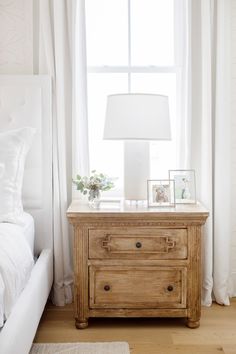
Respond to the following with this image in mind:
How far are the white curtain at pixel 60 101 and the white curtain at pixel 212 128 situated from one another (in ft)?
2.61

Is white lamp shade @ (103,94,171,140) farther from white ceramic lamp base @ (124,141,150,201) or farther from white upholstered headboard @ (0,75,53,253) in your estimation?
white upholstered headboard @ (0,75,53,253)

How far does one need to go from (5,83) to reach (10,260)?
1.37 meters

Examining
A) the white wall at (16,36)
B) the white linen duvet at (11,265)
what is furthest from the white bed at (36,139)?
the white linen duvet at (11,265)

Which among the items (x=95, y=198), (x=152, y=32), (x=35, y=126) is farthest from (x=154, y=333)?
(x=152, y=32)

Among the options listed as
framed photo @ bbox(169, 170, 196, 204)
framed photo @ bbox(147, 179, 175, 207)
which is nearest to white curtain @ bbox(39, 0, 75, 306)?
framed photo @ bbox(147, 179, 175, 207)

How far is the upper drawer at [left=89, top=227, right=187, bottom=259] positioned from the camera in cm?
252

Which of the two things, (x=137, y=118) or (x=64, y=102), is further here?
(x=64, y=102)

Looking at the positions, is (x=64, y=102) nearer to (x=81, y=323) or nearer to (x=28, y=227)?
(x=28, y=227)

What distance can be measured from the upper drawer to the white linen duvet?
43cm

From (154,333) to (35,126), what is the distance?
1461 mm

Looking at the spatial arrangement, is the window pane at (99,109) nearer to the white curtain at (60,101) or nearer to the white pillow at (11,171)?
the white curtain at (60,101)

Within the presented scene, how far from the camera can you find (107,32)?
3113 mm

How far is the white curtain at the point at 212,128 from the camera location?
2.87 meters

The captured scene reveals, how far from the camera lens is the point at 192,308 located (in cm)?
257
